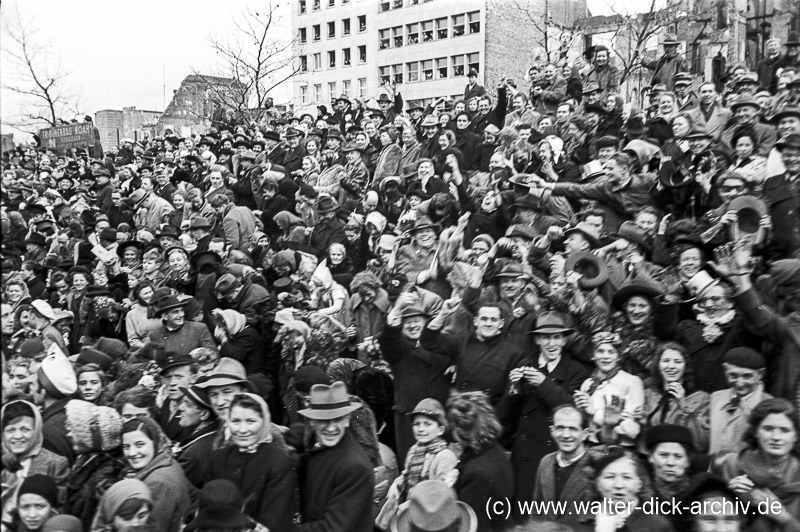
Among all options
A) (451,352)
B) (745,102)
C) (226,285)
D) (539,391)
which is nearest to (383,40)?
(745,102)

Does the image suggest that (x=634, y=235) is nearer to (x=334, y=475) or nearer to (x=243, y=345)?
(x=243, y=345)

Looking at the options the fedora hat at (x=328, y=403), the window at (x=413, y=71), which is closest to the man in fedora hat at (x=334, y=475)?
the fedora hat at (x=328, y=403)

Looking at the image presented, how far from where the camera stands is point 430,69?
46.5m

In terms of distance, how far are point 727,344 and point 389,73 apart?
45.2 metres

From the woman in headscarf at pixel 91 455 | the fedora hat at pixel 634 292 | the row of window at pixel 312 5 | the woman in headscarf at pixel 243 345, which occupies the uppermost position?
the row of window at pixel 312 5

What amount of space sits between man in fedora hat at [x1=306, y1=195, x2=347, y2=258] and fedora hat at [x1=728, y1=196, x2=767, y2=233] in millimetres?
4357

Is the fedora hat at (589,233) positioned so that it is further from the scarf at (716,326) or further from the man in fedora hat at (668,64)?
the man in fedora hat at (668,64)

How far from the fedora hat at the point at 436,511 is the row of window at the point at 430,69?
132ft

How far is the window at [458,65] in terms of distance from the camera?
Result: 44.7 metres

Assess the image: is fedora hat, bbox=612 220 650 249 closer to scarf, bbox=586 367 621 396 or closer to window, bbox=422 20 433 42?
scarf, bbox=586 367 621 396

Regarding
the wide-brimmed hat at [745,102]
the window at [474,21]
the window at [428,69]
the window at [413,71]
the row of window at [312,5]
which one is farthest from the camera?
the row of window at [312,5]

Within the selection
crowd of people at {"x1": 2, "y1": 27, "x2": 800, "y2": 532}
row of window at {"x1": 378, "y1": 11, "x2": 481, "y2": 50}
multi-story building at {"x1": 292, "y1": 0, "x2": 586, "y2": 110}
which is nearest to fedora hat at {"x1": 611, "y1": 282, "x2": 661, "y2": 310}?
crowd of people at {"x1": 2, "y1": 27, "x2": 800, "y2": 532}

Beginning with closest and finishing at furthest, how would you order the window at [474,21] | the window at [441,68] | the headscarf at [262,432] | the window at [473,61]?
the headscarf at [262,432] < the window at [474,21] < the window at [473,61] < the window at [441,68]

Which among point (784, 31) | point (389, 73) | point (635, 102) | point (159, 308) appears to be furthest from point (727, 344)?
point (389, 73)
